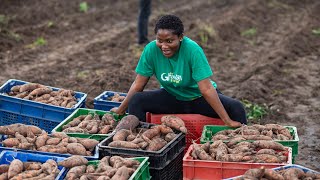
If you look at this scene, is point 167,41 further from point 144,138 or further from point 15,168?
point 15,168

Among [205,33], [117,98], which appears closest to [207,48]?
[205,33]

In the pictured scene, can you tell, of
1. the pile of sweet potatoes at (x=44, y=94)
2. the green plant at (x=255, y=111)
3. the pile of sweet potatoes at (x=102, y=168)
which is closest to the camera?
the pile of sweet potatoes at (x=102, y=168)

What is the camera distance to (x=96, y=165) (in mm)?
5211

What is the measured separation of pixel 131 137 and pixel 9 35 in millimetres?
7624

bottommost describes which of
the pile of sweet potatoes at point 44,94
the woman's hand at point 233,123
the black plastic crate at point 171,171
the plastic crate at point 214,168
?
the black plastic crate at point 171,171

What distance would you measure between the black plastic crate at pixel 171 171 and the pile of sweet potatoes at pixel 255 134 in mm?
399

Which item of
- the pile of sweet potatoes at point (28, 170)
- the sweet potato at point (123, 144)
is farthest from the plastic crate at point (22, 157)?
the sweet potato at point (123, 144)

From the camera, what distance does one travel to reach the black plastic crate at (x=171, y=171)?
5.35 metres

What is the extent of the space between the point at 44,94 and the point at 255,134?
2.64 metres

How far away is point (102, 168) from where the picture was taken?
5062 mm

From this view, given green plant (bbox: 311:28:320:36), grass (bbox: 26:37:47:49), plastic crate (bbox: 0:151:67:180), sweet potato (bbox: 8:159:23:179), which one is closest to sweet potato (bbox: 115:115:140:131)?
plastic crate (bbox: 0:151:67:180)

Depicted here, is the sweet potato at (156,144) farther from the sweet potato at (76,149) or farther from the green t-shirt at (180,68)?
the green t-shirt at (180,68)

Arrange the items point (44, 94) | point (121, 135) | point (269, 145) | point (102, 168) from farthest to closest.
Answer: point (44, 94) < point (121, 135) < point (269, 145) < point (102, 168)

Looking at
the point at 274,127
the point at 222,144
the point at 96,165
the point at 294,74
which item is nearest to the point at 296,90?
the point at 294,74
